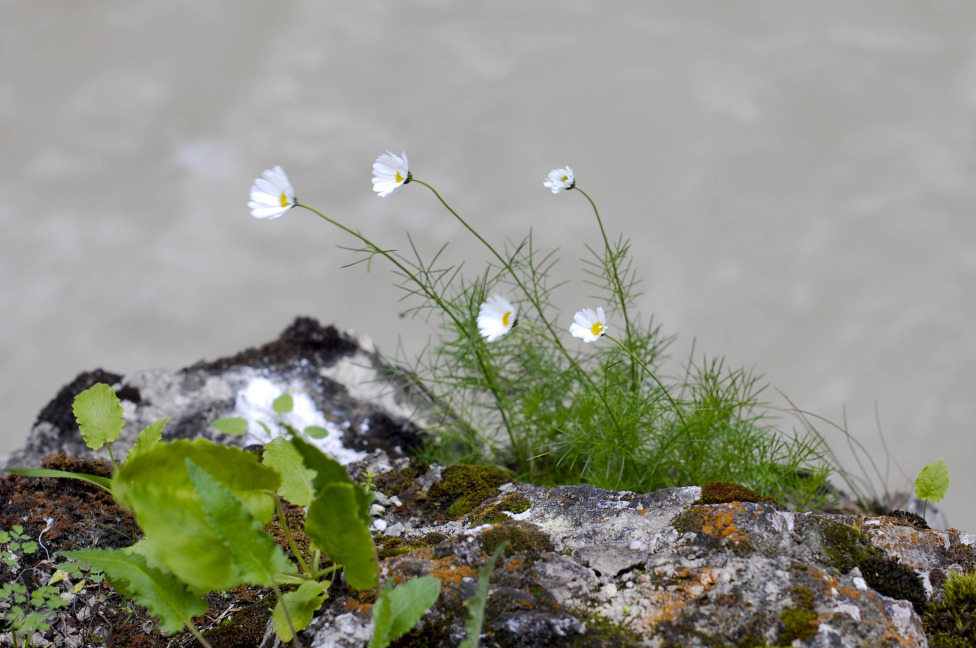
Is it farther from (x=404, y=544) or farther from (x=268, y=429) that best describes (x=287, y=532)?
(x=268, y=429)

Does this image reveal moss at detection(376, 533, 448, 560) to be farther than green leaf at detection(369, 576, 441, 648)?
Yes

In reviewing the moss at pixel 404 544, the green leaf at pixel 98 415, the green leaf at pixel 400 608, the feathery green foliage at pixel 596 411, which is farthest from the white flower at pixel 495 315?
the green leaf at pixel 98 415

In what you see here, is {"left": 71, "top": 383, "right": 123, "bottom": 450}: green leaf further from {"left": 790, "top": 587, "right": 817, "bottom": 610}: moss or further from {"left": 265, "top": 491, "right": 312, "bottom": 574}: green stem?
{"left": 790, "top": 587, "right": 817, "bottom": 610}: moss

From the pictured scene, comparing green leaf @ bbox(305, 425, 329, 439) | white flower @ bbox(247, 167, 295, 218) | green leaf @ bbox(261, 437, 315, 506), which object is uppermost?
white flower @ bbox(247, 167, 295, 218)

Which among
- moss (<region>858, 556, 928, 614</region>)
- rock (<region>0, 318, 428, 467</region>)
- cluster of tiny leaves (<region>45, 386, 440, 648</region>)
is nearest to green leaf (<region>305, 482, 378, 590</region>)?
cluster of tiny leaves (<region>45, 386, 440, 648</region>)

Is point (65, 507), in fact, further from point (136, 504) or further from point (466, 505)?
point (466, 505)
